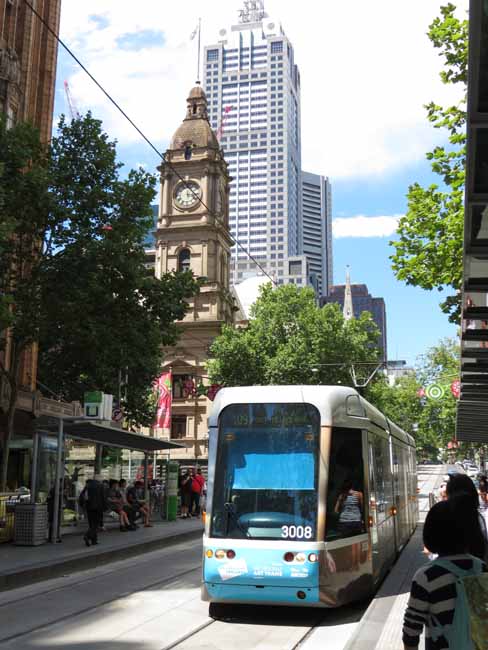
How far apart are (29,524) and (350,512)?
998 cm

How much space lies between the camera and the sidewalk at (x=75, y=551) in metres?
12.6

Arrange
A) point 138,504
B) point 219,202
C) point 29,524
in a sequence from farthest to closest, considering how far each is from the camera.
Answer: point 219,202, point 138,504, point 29,524

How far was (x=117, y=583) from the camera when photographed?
12.5m

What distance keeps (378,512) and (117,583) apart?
460 cm

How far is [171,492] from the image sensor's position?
88.5ft

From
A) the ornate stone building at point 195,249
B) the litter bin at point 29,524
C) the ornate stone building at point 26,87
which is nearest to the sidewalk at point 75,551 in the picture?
the litter bin at point 29,524

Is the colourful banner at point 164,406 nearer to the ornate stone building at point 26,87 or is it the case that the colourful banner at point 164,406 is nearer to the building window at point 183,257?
the ornate stone building at point 26,87

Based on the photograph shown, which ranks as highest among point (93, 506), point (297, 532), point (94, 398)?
point (94, 398)

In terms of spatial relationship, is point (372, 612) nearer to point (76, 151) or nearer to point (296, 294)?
point (76, 151)

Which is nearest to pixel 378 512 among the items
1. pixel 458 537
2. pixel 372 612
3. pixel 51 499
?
pixel 372 612

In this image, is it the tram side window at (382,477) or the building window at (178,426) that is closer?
the tram side window at (382,477)

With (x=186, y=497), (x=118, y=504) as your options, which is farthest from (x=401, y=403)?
(x=118, y=504)

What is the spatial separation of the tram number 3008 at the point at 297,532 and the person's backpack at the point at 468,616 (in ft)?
17.5

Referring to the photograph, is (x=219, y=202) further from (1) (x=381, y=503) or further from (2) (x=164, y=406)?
(1) (x=381, y=503)
